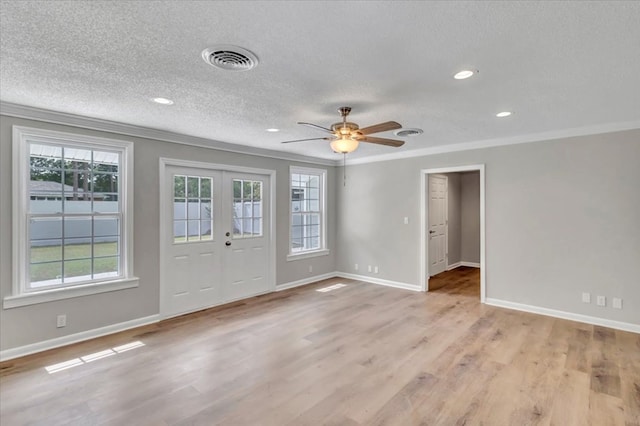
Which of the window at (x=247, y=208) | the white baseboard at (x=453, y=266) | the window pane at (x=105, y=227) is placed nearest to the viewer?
the window pane at (x=105, y=227)

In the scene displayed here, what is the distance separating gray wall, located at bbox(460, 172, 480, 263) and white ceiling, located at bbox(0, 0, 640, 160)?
164 inches

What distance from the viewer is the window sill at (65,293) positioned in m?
3.25

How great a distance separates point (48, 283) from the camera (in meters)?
3.52

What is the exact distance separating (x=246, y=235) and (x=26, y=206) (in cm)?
283

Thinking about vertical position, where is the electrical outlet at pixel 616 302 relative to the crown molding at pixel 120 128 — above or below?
below

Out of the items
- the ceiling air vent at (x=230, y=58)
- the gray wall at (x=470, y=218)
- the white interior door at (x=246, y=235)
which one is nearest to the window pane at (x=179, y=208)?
the white interior door at (x=246, y=235)

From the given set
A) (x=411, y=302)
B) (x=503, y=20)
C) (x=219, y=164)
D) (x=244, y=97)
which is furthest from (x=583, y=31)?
(x=219, y=164)

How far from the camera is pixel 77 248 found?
12.2ft

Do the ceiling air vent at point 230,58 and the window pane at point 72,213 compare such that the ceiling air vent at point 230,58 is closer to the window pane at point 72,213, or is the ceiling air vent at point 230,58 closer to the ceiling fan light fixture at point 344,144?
the ceiling fan light fixture at point 344,144

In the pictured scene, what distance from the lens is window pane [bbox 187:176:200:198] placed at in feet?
15.5

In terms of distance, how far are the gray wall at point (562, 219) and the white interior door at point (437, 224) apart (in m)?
→ 1.14

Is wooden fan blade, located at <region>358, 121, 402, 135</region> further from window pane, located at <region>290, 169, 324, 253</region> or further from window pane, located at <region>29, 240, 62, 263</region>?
window pane, located at <region>29, 240, 62, 263</region>

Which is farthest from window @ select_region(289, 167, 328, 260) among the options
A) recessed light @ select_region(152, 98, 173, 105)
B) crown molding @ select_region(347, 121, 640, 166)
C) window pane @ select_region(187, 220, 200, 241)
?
recessed light @ select_region(152, 98, 173, 105)

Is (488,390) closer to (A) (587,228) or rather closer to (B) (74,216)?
(A) (587,228)
